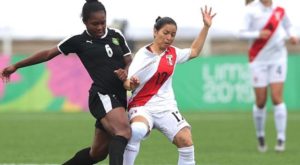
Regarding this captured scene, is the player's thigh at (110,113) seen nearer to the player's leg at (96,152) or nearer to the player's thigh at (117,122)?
the player's thigh at (117,122)

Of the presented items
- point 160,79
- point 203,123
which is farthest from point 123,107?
point 203,123

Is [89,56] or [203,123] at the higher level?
[89,56]

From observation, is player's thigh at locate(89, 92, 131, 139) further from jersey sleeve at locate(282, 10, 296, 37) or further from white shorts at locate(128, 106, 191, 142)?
jersey sleeve at locate(282, 10, 296, 37)

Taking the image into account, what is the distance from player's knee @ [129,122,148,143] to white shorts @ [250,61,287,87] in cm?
523

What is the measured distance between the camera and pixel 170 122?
9359 mm

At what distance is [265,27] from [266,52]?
393 mm

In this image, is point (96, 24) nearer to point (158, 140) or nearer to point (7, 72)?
point (7, 72)

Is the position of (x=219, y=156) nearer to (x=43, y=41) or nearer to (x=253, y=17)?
(x=253, y=17)

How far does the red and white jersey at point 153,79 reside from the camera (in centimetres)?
941

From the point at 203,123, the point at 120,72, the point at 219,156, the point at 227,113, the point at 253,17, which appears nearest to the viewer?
the point at 120,72

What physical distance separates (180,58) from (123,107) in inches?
30.2

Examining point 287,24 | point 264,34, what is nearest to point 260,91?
point 264,34

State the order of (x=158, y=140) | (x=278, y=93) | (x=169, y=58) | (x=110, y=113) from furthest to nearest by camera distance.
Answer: (x=158, y=140)
(x=278, y=93)
(x=169, y=58)
(x=110, y=113)

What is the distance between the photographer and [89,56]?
9.62 meters
